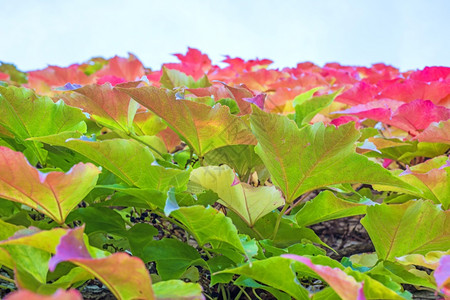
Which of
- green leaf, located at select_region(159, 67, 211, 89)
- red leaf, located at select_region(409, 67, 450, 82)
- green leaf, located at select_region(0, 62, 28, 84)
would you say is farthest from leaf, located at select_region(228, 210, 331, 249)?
green leaf, located at select_region(0, 62, 28, 84)

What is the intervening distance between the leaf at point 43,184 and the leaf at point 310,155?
189 millimetres

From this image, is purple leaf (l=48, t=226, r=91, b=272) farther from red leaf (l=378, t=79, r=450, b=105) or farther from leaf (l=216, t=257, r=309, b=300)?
red leaf (l=378, t=79, r=450, b=105)

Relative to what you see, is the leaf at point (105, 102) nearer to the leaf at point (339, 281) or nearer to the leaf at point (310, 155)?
the leaf at point (310, 155)

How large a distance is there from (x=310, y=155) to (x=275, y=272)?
0.14m

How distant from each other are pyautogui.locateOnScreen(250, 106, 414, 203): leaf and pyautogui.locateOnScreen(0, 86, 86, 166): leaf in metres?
0.26

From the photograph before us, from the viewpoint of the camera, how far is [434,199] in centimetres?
69

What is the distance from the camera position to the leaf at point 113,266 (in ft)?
1.20

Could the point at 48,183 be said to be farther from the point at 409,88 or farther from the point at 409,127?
the point at 409,88

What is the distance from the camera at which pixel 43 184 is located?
1.51 ft

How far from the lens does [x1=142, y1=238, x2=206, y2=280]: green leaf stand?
58 cm

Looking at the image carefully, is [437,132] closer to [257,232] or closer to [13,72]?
[257,232]

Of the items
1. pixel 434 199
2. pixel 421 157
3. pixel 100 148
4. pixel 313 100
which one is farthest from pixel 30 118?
pixel 421 157

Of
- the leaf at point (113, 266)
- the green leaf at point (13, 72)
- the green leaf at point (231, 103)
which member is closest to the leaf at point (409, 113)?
the green leaf at point (231, 103)

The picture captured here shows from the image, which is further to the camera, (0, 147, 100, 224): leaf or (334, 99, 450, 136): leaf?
(334, 99, 450, 136): leaf
